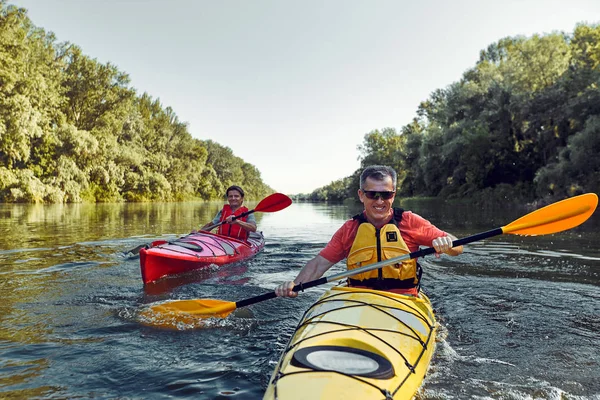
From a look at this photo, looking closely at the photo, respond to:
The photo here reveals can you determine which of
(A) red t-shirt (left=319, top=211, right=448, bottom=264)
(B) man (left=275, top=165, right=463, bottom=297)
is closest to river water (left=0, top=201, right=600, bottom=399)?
(B) man (left=275, top=165, right=463, bottom=297)

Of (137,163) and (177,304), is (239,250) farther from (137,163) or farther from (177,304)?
(137,163)

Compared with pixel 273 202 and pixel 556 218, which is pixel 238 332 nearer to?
pixel 556 218

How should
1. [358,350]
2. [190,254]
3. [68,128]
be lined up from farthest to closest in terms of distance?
[68,128] → [190,254] → [358,350]

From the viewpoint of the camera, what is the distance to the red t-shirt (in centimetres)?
344

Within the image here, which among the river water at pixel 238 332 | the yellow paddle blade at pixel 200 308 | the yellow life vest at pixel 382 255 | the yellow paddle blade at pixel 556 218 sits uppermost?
the yellow paddle blade at pixel 556 218

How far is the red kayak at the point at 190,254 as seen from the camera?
5386mm

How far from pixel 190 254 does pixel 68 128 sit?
25188 millimetres

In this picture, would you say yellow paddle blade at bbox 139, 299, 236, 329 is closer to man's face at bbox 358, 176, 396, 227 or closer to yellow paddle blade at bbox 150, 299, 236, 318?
yellow paddle blade at bbox 150, 299, 236, 318

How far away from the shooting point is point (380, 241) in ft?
10.8

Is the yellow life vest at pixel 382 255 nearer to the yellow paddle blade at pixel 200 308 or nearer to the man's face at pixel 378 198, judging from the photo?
the man's face at pixel 378 198

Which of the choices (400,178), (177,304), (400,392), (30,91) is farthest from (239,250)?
(400,178)

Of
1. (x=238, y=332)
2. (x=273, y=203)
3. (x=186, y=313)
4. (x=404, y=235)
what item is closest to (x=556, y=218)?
(x=404, y=235)

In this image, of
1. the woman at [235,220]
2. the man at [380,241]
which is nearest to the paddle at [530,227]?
the man at [380,241]

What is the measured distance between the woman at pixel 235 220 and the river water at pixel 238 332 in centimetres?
91
